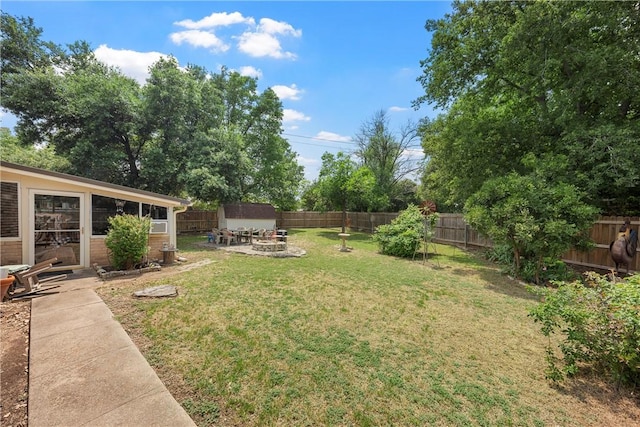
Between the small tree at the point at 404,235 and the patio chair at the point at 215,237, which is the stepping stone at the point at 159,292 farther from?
the small tree at the point at 404,235

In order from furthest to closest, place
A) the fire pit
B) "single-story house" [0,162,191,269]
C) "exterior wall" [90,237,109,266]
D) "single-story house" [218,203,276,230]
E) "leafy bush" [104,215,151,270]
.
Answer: "single-story house" [218,203,276,230] → the fire pit → "exterior wall" [90,237,109,266] → "leafy bush" [104,215,151,270] → "single-story house" [0,162,191,269]

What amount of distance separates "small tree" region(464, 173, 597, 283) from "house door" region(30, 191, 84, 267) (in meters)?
11.2

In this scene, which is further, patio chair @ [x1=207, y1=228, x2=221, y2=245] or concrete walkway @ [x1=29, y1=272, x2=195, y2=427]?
patio chair @ [x1=207, y1=228, x2=221, y2=245]

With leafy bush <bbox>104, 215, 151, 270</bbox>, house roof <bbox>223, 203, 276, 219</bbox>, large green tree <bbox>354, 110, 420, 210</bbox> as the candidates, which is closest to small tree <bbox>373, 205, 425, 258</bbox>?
house roof <bbox>223, 203, 276, 219</bbox>

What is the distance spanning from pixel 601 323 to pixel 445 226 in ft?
41.2

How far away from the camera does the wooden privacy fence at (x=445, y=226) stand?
25.7 feet

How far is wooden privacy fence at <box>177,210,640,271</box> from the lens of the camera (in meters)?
7.84

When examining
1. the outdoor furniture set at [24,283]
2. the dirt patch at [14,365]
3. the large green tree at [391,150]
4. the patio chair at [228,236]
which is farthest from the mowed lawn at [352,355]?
the large green tree at [391,150]

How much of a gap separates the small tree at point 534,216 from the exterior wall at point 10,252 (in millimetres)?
11823

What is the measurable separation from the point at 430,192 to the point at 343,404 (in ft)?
64.9

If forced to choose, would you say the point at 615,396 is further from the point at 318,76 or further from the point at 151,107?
the point at 151,107

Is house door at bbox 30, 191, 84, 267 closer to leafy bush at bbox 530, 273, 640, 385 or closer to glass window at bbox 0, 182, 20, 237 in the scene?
glass window at bbox 0, 182, 20, 237

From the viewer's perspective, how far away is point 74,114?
1284 centimetres

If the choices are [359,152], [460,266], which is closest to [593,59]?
[460,266]
